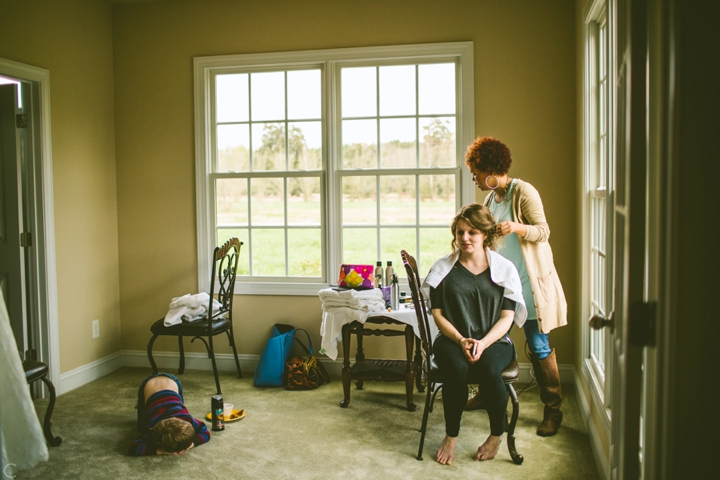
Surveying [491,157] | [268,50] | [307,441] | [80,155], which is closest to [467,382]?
[307,441]

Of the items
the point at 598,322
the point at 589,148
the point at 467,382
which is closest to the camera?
the point at 598,322

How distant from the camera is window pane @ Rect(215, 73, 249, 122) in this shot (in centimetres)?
459

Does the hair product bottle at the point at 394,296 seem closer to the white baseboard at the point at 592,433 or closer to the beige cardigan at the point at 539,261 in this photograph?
the beige cardigan at the point at 539,261

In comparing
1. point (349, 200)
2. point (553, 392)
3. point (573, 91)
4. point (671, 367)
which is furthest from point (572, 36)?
point (671, 367)

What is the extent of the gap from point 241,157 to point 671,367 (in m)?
3.84

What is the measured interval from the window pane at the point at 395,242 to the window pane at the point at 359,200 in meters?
0.14

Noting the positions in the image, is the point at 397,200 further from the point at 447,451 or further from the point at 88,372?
the point at 88,372

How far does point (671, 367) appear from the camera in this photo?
49.3 inches

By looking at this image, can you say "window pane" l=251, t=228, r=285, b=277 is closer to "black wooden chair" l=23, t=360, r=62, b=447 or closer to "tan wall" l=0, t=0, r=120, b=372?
"tan wall" l=0, t=0, r=120, b=372

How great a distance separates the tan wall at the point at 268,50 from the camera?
4.10 m

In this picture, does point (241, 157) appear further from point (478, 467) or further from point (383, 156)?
point (478, 467)

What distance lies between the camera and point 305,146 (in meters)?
4.54

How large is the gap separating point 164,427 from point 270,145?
234 cm

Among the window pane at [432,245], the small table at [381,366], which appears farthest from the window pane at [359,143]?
the small table at [381,366]
